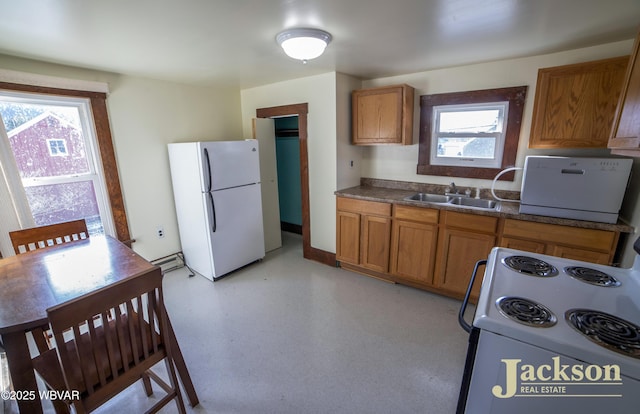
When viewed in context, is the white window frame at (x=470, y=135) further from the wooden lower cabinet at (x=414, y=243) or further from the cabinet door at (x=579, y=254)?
the cabinet door at (x=579, y=254)

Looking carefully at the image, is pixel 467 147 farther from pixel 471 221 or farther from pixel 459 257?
pixel 459 257

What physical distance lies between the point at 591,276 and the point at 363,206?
191cm

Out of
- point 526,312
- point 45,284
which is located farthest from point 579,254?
point 45,284

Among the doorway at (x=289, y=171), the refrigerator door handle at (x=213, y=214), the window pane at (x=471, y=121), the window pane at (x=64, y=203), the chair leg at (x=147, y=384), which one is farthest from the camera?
the doorway at (x=289, y=171)

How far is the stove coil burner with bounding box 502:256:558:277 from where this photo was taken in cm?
133

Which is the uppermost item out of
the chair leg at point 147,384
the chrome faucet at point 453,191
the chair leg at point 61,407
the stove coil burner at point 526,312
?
the chrome faucet at point 453,191

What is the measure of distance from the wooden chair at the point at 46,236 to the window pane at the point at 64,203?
50 centimetres

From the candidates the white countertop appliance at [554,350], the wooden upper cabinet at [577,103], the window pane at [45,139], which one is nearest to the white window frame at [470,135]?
the wooden upper cabinet at [577,103]

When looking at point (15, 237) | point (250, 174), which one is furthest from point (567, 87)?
point (15, 237)

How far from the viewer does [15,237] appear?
192cm

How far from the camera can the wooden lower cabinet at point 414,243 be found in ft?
8.61

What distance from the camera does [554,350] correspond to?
2.96ft

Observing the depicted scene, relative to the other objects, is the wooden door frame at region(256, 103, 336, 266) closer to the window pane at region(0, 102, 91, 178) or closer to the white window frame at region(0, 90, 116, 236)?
the white window frame at region(0, 90, 116, 236)

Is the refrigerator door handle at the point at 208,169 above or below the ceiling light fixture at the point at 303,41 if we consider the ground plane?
below
